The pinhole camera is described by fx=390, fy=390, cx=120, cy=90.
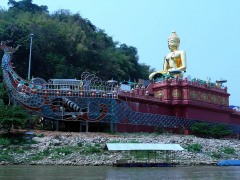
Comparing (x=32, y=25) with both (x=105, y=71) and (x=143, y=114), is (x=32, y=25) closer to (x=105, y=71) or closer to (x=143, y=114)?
(x=105, y=71)

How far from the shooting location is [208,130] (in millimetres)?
30812

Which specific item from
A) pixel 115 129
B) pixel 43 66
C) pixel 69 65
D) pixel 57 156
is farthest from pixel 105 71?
pixel 57 156

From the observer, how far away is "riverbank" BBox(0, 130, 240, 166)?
63.7 feet

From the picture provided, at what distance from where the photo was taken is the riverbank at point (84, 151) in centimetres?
1942

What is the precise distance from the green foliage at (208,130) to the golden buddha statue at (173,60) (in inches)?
238

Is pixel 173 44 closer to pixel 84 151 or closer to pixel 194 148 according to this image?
pixel 194 148

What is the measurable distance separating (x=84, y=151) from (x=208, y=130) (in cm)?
1364

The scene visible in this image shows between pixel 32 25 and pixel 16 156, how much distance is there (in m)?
26.0

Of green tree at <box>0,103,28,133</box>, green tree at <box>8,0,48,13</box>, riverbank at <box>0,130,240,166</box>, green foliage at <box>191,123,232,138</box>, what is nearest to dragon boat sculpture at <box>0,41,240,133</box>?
riverbank at <box>0,130,240,166</box>

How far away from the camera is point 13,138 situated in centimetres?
2228

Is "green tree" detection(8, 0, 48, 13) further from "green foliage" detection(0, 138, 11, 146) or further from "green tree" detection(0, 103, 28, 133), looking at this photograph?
"green foliage" detection(0, 138, 11, 146)

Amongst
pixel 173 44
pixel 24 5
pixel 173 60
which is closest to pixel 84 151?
pixel 173 60

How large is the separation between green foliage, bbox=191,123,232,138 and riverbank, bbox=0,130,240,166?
488 centimetres

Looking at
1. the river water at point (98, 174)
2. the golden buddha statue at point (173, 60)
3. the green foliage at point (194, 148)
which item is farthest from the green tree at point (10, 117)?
the golden buddha statue at point (173, 60)
